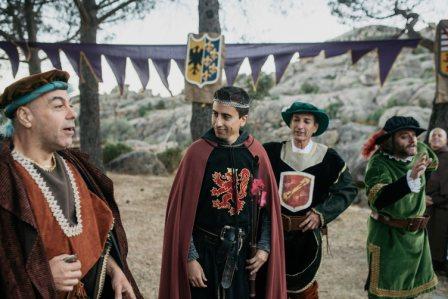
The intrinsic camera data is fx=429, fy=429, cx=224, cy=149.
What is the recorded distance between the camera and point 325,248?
668 centimetres

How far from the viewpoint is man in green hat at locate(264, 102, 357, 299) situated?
316 cm

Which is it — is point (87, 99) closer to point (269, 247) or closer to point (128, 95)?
point (269, 247)

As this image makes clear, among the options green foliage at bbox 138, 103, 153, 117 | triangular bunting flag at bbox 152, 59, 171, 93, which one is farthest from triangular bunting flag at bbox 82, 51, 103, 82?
green foliage at bbox 138, 103, 153, 117

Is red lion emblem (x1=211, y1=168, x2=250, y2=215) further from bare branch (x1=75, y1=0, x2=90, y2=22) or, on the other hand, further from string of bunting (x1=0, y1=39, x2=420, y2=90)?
bare branch (x1=75, y1=0, x2=90, y2=22)

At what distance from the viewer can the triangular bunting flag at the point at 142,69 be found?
212 inches

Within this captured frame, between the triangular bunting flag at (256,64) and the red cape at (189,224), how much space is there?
2719mm

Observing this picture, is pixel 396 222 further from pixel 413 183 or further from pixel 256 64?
pixel 256 64

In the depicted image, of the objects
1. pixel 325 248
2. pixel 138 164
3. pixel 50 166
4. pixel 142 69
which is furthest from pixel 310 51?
pixel 138 164

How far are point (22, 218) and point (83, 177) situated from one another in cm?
51

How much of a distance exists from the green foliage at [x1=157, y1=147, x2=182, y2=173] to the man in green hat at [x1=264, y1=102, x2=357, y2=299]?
1268cm

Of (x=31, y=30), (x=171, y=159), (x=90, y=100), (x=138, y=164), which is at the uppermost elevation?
(x=31, y=30)

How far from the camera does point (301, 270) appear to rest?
3174mm

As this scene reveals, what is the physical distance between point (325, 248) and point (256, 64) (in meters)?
3.14

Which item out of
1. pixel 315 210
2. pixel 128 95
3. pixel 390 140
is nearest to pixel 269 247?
pixel 315 210
